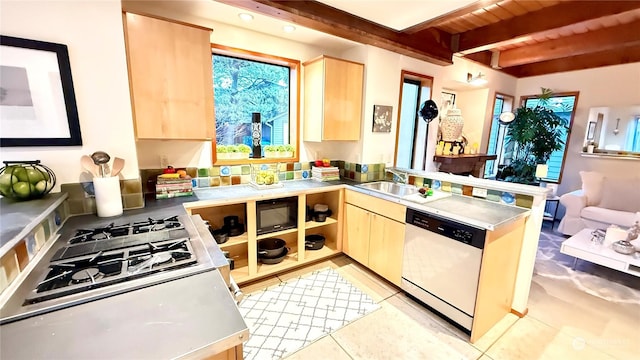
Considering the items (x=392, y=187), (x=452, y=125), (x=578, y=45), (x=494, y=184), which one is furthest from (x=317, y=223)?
(x=578, y=45)

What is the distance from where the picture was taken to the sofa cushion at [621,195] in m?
3.96

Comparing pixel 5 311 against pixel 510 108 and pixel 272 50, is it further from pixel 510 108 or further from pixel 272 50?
pixel 510 108

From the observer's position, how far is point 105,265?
3.55 feet

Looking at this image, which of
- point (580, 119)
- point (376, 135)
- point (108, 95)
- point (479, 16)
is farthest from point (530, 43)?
point (108, 95)

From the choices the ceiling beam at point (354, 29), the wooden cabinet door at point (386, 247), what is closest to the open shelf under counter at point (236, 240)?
the wooden cabinet door at point (386, 247)

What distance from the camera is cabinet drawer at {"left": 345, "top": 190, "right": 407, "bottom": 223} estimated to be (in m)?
2.25

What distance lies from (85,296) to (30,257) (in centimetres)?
45

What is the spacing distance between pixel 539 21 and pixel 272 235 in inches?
126

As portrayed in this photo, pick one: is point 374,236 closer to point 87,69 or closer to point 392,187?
point 392,187

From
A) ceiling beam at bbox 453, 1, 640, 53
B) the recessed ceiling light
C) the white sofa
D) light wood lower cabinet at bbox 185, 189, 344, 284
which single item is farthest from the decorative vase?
the recessed ceiling light

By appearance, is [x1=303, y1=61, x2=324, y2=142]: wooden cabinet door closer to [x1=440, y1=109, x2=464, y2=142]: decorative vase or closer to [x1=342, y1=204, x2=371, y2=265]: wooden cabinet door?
[x1=342, y1=204, x2=371, y2=265]: wooden cabinet door

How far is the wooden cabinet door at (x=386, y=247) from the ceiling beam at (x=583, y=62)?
4174 mm

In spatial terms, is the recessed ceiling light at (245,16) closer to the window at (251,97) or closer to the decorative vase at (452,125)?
the window at (251,97)

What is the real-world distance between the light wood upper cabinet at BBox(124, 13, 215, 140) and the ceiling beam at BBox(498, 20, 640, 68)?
4.04 metres
